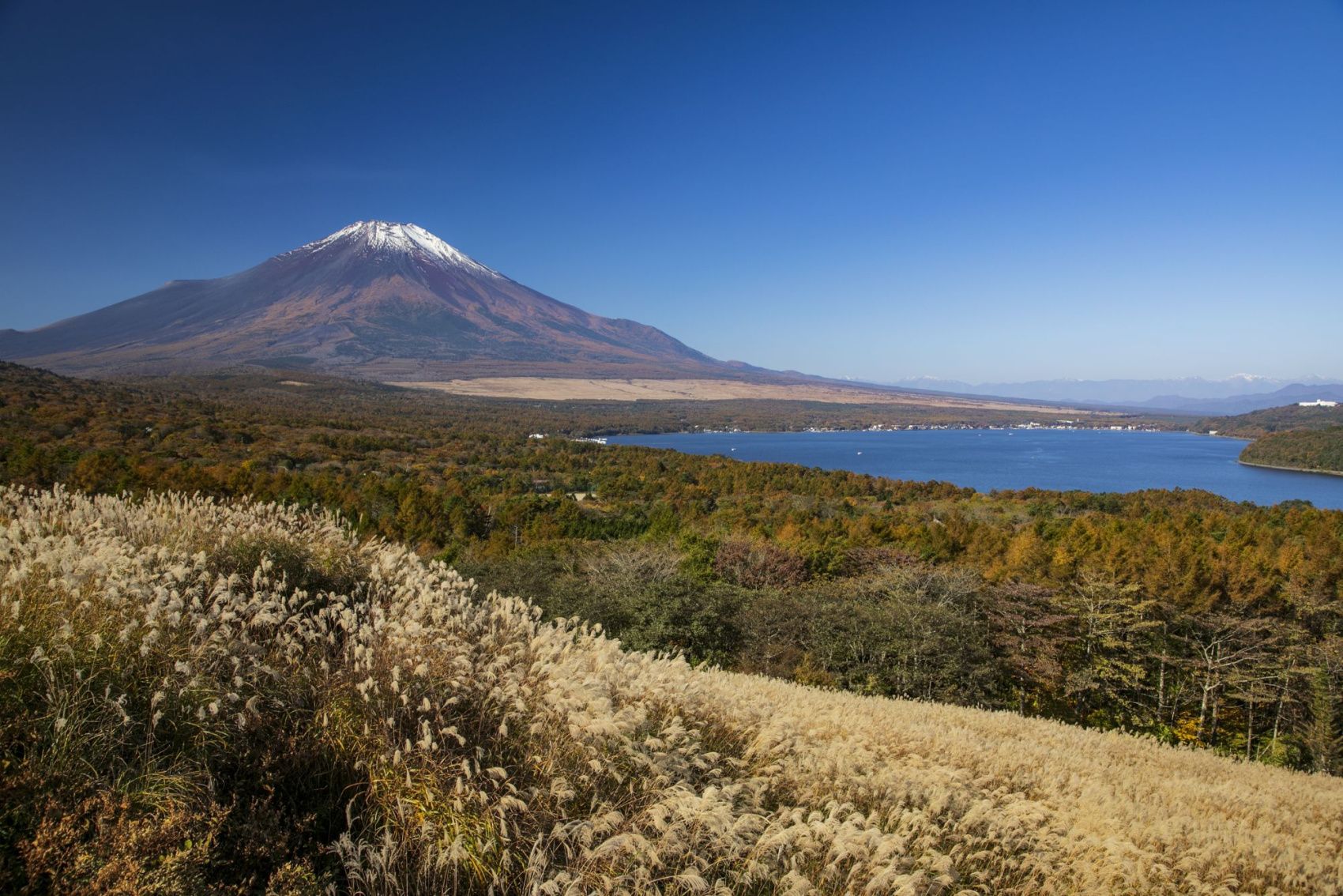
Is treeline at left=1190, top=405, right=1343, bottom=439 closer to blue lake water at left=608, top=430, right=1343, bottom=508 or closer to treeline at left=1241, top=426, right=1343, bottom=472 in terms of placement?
blue lake water at left=608, top=430, right=1343, bottom=508

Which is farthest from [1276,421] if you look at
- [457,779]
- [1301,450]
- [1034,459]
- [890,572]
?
[457,779]

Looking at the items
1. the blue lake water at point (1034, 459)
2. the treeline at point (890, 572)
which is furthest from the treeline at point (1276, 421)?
the treeline at point (890, 572)

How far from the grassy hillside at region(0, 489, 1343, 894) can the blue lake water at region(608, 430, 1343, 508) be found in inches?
3105

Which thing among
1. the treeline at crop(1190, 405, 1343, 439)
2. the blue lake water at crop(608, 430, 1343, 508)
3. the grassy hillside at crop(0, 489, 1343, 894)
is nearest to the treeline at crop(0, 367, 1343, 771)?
the grassy hillside at crop(0, 489, 1343, 894)

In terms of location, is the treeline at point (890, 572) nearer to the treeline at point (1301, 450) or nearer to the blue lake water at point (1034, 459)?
the blue lake water at point (1034, 459)

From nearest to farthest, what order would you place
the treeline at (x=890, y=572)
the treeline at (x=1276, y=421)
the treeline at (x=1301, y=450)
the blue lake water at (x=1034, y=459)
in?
the treeline at (x=890, y=572) < the blue lake water at (x=1034, y=459) < the treeline at (x=1301, y=450) < the treeline at (x=1276, y=421)

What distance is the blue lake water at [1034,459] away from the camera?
267 ft

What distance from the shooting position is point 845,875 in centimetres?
290

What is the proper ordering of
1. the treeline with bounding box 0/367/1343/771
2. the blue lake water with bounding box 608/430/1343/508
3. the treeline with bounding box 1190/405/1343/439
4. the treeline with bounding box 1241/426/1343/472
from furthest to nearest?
the treeline with bounding box 1190/405/1343/439, the treeline with bounding box 1241/426/1343/472, the blue lake water with bounding box 608/430/1343/508, the treeline with bounding box 0/367/1343/771

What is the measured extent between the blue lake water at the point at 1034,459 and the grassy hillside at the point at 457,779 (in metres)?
78.9

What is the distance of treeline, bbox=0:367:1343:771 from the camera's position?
1841cm

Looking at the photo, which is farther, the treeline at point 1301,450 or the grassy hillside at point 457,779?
the treeline at point 1301,450

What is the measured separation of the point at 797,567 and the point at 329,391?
11061 centimetres

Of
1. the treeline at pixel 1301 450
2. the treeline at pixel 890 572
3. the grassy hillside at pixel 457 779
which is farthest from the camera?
the treeline at pixel 1301 450
